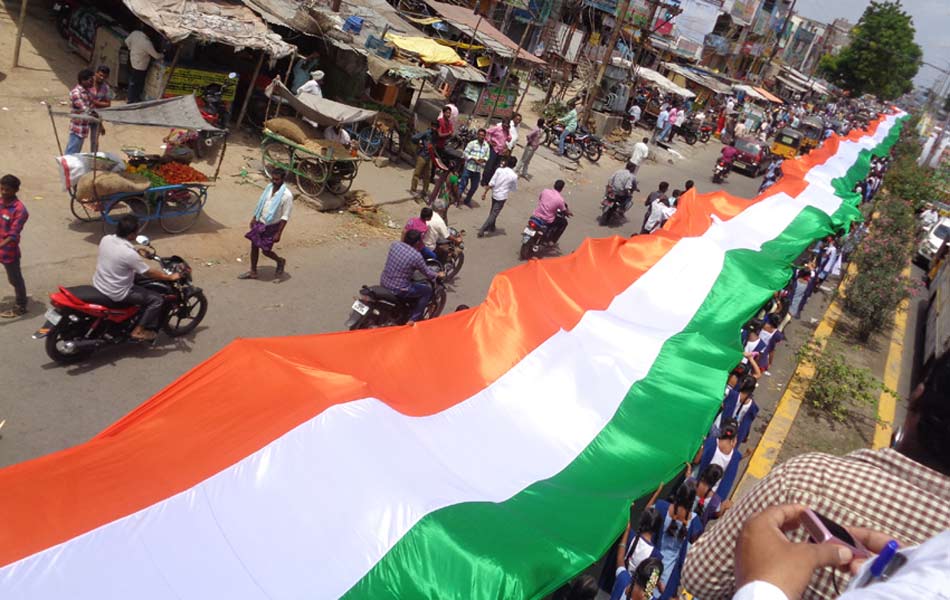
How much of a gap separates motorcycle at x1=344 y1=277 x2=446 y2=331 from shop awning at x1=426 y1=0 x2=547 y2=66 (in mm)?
13942

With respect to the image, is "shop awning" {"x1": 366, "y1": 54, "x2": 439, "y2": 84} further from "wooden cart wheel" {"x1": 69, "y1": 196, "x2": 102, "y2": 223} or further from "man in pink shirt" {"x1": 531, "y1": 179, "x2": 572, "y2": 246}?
"wooden cart wheel" {"x1": 69, "y1": 196, "x2": 102, "y2": 223}

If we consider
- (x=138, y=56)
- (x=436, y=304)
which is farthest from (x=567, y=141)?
(x=436, y=304)

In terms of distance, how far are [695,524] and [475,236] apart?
871cm

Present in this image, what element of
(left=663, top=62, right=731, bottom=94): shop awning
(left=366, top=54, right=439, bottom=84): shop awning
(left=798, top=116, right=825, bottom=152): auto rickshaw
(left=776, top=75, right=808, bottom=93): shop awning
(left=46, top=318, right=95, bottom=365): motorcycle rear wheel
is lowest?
(left=46, top=318, right=95, bottom=365): motorcycle rear wheel

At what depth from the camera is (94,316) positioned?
6.67 metres

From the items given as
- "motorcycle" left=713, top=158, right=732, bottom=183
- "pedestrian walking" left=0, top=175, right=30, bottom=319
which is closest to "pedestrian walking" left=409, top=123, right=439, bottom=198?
"pedestrian walking" left=0, top=175, right=30, bottom=319

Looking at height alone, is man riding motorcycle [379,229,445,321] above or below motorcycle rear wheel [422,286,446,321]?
above

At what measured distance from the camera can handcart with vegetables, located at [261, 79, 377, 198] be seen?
40.2 feet

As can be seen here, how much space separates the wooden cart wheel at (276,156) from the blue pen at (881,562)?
11.8 meters

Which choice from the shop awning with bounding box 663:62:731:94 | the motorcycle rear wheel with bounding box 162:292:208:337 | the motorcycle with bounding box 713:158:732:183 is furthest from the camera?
the shop awning with bounding box 663:62:731:94

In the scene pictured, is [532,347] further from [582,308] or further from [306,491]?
[306,491]

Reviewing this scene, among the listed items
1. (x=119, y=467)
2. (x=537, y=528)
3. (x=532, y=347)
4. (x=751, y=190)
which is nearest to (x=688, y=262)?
(x=532, y=347)

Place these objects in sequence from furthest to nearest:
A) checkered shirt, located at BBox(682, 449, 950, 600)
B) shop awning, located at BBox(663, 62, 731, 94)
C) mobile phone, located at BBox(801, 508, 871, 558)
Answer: shop awning, located at BBox(663, 62, 731, 94), checkered shirt, located at BBox(682, 449, 950, 600), mobile phone, located at BBox(801, 508, 871, 558)

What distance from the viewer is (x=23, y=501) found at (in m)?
3.57
